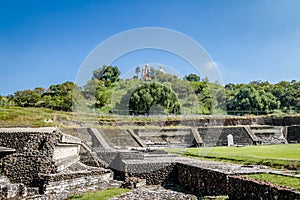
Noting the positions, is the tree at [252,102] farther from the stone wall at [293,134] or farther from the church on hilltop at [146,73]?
the stone wall at [293,134]

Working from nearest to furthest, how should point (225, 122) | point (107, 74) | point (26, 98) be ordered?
point (225, 122) → point (26, 98) → point (107, 74)

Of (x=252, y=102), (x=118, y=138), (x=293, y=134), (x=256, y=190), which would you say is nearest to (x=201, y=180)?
(x=256, y=190)

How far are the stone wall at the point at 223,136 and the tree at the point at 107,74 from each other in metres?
32.0

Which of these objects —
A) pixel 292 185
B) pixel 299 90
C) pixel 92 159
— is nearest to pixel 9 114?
pixel 92 159

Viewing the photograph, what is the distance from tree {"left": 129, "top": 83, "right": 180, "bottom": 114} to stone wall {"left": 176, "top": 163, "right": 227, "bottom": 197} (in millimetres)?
30026

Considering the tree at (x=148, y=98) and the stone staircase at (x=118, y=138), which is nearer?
the stone staircase at (x=118, y=138)

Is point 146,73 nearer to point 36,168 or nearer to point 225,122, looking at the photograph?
point 225,122

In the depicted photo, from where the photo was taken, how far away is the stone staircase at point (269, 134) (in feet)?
101

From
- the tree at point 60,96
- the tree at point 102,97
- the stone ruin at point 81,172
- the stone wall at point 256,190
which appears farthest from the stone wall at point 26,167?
the tree at point 102,97

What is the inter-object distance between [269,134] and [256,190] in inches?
1106

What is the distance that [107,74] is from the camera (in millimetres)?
60781

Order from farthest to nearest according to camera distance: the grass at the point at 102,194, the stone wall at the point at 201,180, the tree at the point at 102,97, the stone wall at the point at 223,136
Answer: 1. the tree at the point at 102,97
2. the stone wall at the point at 223,136
3. the grass at the point at 102,194
4. the stone wall at the point at 201,180

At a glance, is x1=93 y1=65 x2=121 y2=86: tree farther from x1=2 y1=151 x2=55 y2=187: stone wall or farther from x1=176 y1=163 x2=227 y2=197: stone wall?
x1=176 y1=163 x2=227 y2=197: stone wall

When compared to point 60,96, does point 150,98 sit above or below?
below
